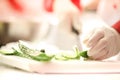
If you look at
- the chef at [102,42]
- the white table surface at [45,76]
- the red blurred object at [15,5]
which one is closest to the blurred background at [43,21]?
the red blurred object at [15,5]

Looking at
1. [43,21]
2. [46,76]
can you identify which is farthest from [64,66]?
[43,21]

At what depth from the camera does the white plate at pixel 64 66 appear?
66 cm

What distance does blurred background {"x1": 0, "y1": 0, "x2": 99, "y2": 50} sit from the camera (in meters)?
1.12

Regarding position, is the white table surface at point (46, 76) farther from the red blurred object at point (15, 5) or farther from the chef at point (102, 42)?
the red blurred object at point (15, 5)

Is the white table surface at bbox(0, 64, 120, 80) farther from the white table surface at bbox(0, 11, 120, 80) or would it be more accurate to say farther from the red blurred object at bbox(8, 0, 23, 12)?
the red blurred object at bbox(8, 0, 23, 12)

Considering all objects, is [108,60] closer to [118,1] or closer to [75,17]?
[118,1]

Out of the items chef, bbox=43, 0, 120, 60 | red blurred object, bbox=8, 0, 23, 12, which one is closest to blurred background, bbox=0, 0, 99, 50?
red blurred object, bbox=8, 0, 23, 12

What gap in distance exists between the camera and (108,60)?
747mm

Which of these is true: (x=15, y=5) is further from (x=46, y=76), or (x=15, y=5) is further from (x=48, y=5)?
(x=46, y=76)

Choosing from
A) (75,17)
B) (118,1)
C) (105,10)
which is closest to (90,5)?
(75,17)

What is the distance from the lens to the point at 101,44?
72 cm

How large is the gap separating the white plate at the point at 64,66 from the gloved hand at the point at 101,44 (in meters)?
0.04

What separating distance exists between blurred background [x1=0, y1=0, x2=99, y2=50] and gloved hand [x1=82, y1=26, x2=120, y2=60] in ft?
0.98

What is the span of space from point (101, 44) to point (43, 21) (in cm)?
57
